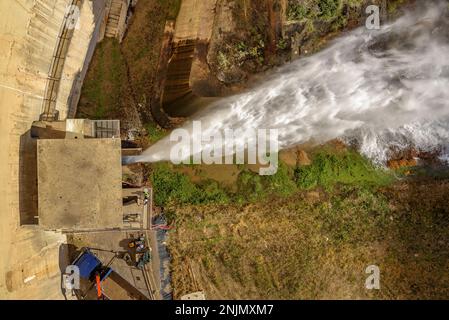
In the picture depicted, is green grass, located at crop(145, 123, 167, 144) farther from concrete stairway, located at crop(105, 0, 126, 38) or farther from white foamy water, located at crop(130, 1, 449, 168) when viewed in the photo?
concrete stairway, located at crop(105, 0, 126, 38)

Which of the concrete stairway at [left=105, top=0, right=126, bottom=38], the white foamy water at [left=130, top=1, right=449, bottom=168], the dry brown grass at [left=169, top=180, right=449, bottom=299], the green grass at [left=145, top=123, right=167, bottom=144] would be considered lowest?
the dry brown grass at [left=169, top=180, right=449, bottom=299]

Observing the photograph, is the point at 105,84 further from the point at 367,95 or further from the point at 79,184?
the point at 367,95

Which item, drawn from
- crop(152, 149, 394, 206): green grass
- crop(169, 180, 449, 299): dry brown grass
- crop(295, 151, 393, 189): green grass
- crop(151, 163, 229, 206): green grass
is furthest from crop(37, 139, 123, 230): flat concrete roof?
crop(295, 151, 393, 189): green grass

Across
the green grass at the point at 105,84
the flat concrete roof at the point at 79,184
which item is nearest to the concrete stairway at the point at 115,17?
the green grass at the point at 105,84

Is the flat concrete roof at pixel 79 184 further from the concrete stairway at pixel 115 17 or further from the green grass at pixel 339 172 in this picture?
the green grass at pixel 339 172

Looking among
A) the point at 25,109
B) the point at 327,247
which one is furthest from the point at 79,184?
the point at 327,247

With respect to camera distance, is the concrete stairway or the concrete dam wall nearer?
the concrete dam wall
